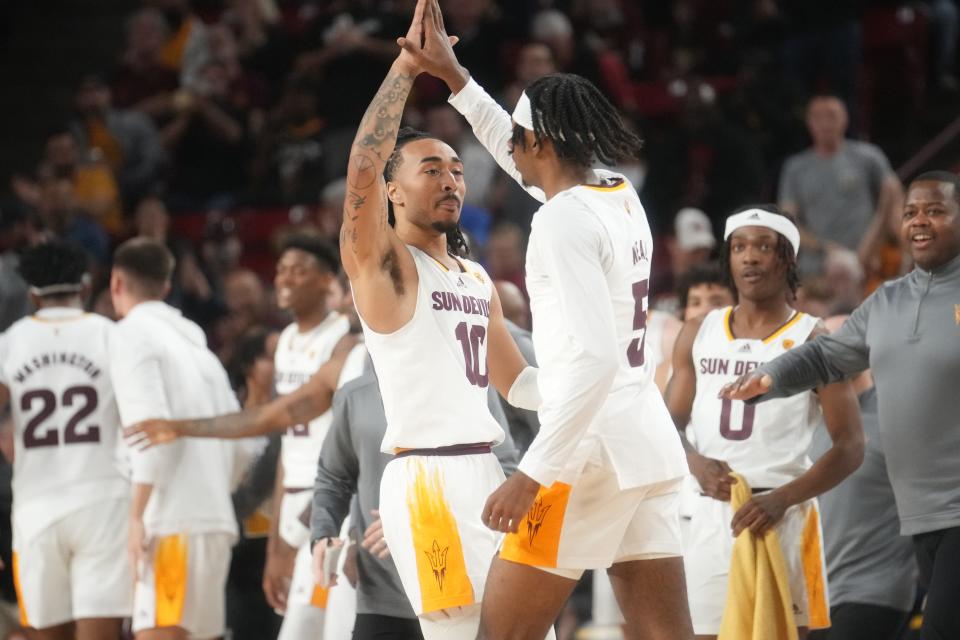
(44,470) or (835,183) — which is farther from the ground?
(835,183)

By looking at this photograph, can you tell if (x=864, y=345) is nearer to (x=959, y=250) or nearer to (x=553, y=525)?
(x=959, y=250)

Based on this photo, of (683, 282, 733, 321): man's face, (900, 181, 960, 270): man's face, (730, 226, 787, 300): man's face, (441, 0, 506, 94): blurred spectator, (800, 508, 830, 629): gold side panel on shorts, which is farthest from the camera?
(441, 0, 506, 94): blurred spectator

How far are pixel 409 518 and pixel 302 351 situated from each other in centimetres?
287

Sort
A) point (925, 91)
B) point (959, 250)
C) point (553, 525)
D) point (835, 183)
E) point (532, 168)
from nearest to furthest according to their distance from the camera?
point (553, 525)
point (532, 168)
point (959, 250)
point (835, 183)
point (925, 91)

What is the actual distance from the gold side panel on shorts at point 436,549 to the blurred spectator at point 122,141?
898 centimetres

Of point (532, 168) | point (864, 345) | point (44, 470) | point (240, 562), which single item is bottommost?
point (240, 562)

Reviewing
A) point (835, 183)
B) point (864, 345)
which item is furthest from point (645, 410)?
point (835, 183)

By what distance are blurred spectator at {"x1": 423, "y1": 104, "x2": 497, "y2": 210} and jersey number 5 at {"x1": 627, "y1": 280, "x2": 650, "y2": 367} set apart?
719 centimetres

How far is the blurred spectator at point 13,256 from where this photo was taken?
31.8 ft

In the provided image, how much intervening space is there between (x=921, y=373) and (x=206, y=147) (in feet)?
30.5

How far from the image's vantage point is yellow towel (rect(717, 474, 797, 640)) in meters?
5.36

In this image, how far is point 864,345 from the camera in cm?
540

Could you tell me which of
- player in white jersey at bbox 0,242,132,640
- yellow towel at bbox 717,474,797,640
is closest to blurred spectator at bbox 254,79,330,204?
player in white jersey at bbox 0,242,132,640

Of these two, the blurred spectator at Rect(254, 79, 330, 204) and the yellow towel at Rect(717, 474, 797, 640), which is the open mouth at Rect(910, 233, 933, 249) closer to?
the yellow towel at Rect(717, 474, 797, 640)
